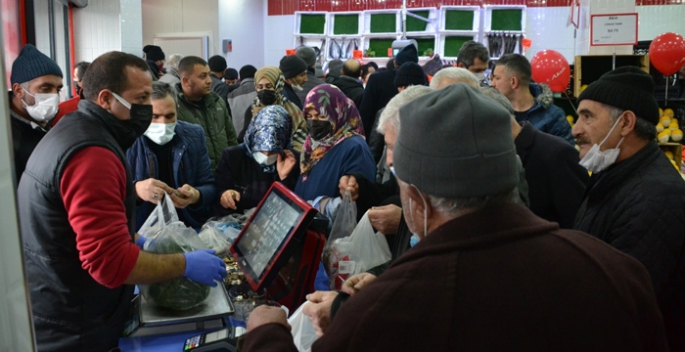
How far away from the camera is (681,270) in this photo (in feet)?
6.44

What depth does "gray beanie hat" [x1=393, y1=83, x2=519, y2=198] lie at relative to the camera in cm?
110

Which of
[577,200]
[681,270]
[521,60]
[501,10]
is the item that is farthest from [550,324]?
[501,10]

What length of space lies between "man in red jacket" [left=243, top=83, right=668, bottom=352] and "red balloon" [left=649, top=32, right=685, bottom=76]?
20.1ft

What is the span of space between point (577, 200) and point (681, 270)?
2.29 ft

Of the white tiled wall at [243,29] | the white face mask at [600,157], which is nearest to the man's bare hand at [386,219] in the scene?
the white face mask at [600,157]

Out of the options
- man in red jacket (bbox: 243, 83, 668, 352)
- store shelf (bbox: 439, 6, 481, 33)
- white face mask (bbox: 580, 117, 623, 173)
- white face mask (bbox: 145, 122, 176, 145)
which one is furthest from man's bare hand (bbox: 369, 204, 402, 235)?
store shelf (bbox: 439, 6, 481, 33)

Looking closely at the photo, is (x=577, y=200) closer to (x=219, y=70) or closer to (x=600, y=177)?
(x=600, y=177)

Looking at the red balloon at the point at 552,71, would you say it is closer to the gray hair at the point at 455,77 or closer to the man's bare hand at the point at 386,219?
the gray hair at the point at 455,77

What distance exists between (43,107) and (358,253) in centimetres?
247

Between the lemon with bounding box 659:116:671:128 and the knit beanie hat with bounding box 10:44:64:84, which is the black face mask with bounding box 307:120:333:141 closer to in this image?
the knit beanie hat with bounding box 10:44:64:84

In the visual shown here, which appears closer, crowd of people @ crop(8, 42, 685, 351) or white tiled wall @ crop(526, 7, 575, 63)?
crowd of people @ crop(8, 42, 685, 351)

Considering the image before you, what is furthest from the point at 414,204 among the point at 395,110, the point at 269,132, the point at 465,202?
the point at 269,132

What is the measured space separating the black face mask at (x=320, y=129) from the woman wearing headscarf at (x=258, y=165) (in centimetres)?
20

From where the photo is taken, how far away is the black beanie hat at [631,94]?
2213 millimetres
